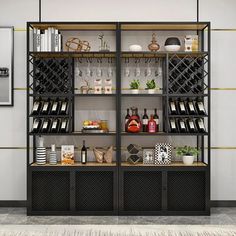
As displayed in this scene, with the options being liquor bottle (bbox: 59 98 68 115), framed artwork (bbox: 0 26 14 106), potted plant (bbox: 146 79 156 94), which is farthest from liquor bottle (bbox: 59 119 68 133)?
potted plant (bbox: 146 79 156 94)

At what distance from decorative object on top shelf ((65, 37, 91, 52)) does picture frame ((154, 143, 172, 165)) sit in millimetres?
1585

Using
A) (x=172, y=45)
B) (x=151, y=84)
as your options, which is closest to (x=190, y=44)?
(x=172, y=45)

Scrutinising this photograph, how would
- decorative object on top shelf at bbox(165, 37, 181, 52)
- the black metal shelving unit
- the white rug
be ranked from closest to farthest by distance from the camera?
the white rug
the black metal shelving unit
decorative object on top shelf at bbox(165, 37, 181, 52)

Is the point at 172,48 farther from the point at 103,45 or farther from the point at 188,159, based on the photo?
the point at 188,159

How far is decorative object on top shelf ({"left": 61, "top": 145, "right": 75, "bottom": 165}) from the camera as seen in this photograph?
5.31m

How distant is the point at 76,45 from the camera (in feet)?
18.2

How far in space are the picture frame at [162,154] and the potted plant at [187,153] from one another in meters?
0.13

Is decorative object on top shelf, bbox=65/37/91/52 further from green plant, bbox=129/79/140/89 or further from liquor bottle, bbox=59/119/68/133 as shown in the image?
liquor bottle, bbox=59/119/68/133

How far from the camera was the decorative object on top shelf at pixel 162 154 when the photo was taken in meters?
5.29

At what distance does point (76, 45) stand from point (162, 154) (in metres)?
1.82

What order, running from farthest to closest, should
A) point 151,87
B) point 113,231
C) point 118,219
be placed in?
point 151,87 → point 118,219 → point 113,231

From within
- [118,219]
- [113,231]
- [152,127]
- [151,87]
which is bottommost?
[118,219]

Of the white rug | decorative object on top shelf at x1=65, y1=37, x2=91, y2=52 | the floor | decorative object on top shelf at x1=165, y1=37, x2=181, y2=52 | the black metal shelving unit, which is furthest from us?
decorative object on top shelf at x1=65, y1=37, x2=91, y2=52

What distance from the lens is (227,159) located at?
5699 millimetres
